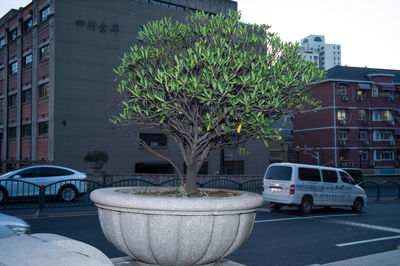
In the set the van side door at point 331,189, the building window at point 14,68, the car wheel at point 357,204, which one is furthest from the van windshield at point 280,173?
the building window at point 14,68

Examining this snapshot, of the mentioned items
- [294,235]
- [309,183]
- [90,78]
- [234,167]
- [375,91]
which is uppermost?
[375,91]

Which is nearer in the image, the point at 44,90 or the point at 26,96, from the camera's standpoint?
the point at 44,90

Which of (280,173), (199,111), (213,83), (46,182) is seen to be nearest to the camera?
(213,83)

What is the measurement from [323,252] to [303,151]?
51.8m

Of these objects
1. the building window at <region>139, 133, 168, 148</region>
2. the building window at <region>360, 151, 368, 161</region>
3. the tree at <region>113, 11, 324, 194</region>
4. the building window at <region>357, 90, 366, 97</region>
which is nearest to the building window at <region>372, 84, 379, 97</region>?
the building window at <region>357, 90, 366, 97</region>

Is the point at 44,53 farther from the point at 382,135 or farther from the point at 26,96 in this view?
the point at 382,135

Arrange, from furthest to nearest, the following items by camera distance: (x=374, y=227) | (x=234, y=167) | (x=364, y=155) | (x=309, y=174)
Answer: (x=364, y=155) → (x=234, y=167) → (x=309, y=174) → (x=374, y=227)

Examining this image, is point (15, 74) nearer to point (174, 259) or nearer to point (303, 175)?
point (303, 175)

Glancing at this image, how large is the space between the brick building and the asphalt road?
40.7m

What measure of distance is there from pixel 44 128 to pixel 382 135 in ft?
152

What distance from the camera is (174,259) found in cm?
476

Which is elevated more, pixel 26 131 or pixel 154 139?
pixel 26 131

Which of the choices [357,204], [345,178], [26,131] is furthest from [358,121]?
[26,131]

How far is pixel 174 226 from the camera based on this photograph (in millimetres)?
4621
